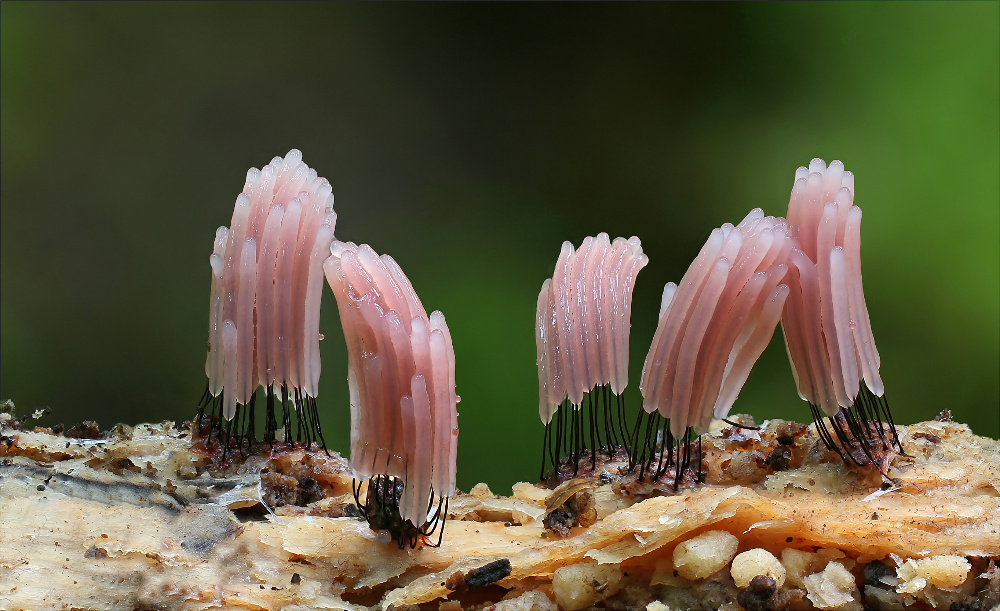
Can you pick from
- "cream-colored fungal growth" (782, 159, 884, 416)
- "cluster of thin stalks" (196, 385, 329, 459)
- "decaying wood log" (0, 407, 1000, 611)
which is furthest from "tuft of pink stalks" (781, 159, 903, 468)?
"cluster of thin stalks" (196, 385, 329, 459)

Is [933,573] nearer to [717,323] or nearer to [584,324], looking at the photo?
[717,323]

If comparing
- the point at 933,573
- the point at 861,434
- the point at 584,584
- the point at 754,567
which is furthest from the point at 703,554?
the point at 861,434

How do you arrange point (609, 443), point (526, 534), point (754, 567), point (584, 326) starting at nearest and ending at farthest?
point (754, 567), point (526, 534), point (584, 326), point (609, 443)

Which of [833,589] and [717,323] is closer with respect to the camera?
[833,589]

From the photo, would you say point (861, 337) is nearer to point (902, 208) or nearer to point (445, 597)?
point (445, 597)

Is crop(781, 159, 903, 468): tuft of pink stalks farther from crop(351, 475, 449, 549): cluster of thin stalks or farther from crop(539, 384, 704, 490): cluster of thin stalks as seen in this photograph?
crop(351, 475, 449, 549): cluster of thin stalks

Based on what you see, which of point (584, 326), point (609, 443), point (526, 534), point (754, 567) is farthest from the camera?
point (609, 443)

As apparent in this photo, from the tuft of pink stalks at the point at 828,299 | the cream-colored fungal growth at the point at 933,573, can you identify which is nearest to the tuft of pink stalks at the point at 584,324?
the tuft of pink stalks at the point at 828,299

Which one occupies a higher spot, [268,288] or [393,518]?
[268,288]
